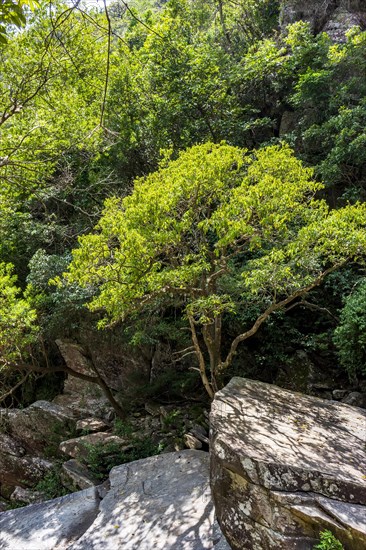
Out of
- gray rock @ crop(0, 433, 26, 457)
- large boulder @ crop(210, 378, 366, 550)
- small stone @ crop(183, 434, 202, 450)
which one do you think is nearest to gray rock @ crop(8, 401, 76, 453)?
gray rock @ crop(0, 433, 26, 457)

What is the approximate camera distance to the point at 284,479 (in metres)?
3.62

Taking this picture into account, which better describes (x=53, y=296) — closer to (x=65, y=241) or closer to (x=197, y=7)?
(x=65, y=241)

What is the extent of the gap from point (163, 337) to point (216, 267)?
336 cm

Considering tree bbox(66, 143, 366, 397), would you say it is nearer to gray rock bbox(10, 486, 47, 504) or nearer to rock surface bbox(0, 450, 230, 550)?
rock surface bbox(0, 450, 230, 550)

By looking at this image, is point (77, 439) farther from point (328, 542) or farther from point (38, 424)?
point (328, 542)

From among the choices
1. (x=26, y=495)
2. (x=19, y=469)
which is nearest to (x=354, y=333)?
(x=26, y=495)

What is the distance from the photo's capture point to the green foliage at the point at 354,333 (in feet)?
19.4

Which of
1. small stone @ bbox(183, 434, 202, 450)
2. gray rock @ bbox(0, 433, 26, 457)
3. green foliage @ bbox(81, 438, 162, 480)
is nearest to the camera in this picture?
small stone @ bbox(183, 434, 202, 450)

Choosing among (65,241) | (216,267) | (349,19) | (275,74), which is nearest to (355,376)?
(216,267)

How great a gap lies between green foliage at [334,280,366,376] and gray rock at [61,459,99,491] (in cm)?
481

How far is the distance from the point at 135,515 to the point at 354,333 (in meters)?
4.15

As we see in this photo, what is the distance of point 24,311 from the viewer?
696cm

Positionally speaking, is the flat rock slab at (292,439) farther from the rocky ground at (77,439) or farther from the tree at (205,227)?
the rocky ground at (77,439)

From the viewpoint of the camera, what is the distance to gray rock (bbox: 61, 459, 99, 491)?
6.60m
